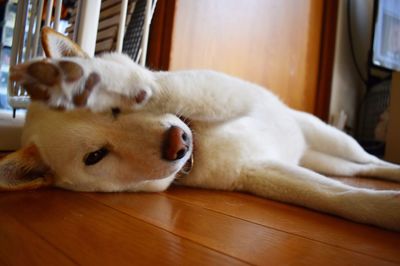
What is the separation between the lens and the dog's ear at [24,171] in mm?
900

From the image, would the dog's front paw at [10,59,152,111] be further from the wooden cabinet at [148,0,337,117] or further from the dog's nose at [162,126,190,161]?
the wooden cabinet at [148,0,337,117]

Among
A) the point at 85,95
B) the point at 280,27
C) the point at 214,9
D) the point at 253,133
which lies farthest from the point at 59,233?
the point at 280,27

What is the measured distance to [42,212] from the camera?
76 centimetres

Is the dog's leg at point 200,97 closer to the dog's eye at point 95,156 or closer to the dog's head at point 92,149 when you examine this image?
the dog's head at point 92,149

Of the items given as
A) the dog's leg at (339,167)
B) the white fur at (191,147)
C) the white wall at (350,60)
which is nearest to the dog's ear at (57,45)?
the white fur at (191,147)

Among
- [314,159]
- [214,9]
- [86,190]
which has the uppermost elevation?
[214,9]

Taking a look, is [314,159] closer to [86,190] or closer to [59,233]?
[86,190]

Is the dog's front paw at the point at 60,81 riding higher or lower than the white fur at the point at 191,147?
higher

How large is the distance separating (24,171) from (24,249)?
1.55 feet

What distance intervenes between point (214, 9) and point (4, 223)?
5.99ft

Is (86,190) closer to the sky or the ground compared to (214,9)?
closer to the ground

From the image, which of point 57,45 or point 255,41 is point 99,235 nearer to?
point 57,45

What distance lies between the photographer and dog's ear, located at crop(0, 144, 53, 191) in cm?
90

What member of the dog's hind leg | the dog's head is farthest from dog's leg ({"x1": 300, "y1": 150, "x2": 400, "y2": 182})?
the dog's head
